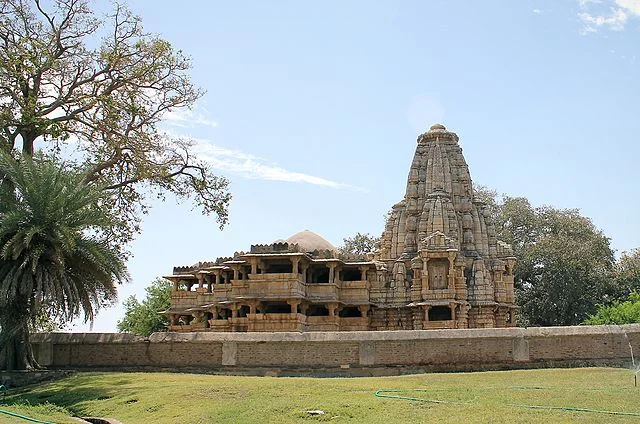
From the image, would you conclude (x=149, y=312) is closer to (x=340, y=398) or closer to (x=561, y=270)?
(x=561, y=270)

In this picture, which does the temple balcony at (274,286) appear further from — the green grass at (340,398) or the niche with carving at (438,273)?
the green grass at (340,398)

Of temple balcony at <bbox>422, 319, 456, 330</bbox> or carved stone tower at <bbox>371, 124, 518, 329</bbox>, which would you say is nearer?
temple balcony at <bbox>422, 319, 456, 330</bbox>

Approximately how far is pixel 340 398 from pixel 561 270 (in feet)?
145

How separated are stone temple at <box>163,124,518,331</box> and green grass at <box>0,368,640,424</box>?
787 inches

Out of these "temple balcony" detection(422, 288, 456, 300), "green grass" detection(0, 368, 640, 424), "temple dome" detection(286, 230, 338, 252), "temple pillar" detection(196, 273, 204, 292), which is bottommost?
"green grass" detection(0, 368, 640, 424)

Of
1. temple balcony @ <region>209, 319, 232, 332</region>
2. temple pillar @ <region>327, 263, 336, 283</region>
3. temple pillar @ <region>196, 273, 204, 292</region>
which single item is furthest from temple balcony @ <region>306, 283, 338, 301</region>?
temple pillar @ <region>196, 273, 204, 292</region>

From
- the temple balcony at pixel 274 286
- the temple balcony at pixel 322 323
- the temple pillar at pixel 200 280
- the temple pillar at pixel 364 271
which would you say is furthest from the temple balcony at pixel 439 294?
the temple pillar at pixel 200 280

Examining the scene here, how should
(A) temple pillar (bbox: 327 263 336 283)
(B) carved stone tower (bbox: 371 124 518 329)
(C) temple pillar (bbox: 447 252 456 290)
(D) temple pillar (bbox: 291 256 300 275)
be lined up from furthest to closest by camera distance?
1. (B) carved stone tower (bbox: 371 124 518 329)
2. (A) temple pillar (bbox: 327 263 336 283)
3. (C) temple pillar (bbox: 447 252 456 290)
4. (D) temple pillar (bbox: 291 256 300 275)

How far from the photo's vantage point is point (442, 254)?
43375mm

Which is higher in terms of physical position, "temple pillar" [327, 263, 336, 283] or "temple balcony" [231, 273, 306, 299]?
"temple pillar" [327, 263, 336, 283]

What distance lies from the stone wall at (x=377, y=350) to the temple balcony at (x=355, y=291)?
2037cm

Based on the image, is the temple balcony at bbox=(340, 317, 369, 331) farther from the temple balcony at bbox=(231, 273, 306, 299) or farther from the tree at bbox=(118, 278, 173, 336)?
the tree at bbox=(118, 278, 173, 336)

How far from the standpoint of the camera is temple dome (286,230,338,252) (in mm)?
45347

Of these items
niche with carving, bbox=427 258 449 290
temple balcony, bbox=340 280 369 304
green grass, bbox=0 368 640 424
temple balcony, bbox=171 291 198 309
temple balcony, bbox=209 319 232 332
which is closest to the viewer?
green grass, bbox=0 368 640 424
